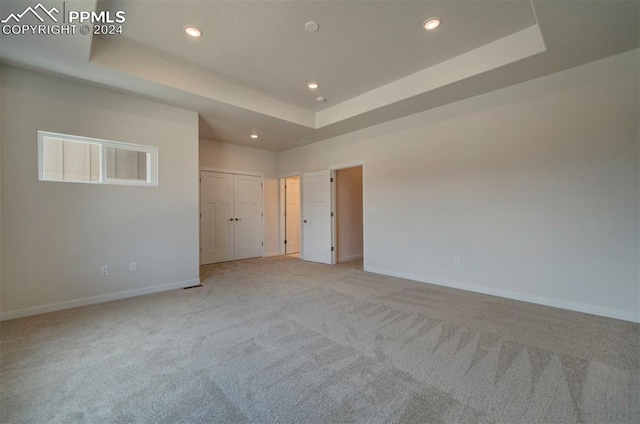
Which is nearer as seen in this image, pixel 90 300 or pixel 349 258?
pixel 90 300

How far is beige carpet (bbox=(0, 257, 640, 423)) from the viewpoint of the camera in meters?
1.54

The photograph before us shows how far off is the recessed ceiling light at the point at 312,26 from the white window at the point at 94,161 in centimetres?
270

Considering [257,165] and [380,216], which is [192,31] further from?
[257,165]

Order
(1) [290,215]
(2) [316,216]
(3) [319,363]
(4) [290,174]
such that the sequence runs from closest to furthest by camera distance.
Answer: (3) [319,363]
(2) [316,216]
(4) [290,174]
(1) [290,215]

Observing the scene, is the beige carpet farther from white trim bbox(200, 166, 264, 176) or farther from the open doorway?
the open doorway

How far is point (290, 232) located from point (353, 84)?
4410 millimetres

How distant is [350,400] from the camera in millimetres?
1617

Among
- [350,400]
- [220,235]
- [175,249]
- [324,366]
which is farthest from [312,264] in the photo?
[350,400]

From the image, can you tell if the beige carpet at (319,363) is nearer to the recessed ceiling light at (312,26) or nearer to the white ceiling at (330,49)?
the white ceiling at (330,49)

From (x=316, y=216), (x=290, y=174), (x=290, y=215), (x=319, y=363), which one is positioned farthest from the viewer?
(x=290, y=215)

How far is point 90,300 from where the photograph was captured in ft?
10.9

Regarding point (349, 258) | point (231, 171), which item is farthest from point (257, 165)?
point (349, 258)

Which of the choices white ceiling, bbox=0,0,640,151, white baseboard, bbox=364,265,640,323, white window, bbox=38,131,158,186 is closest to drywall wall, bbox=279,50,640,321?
white baseboard, bbox=364,265,640,323

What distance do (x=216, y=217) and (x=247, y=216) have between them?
76 centimetres
